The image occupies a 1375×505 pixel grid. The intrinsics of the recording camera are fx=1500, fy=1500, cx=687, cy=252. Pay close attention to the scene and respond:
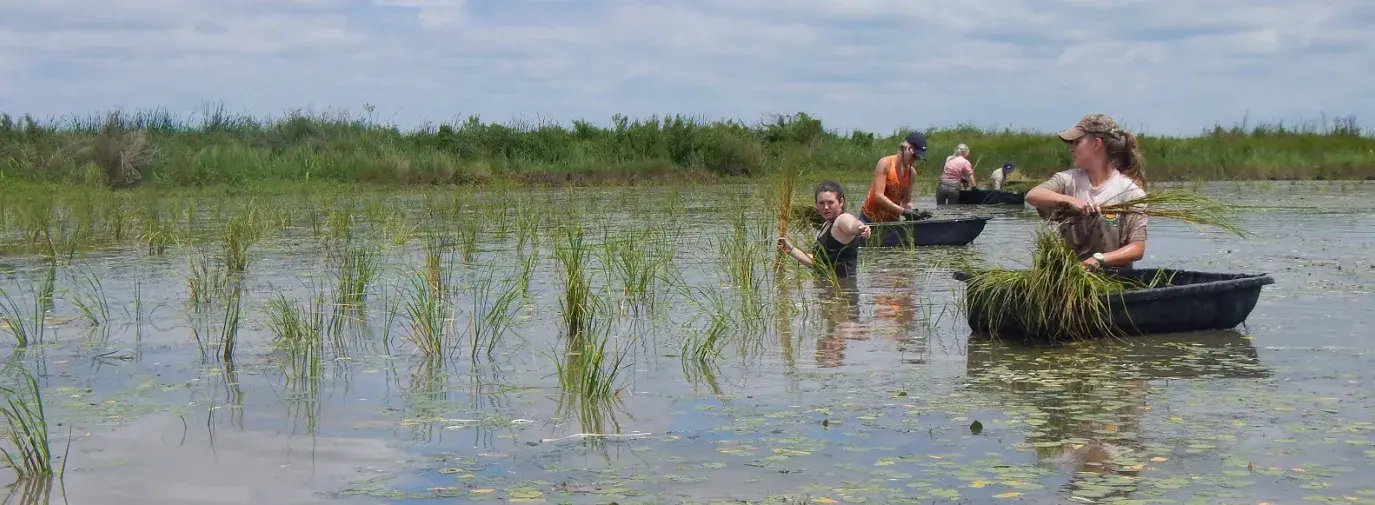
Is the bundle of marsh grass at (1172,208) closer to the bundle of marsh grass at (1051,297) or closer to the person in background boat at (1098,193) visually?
the person in background boat at (1098,193)

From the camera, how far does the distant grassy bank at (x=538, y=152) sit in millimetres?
28250

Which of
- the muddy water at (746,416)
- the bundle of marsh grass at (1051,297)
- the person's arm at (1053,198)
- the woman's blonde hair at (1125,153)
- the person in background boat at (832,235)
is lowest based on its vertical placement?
the muddy water at (746,416)

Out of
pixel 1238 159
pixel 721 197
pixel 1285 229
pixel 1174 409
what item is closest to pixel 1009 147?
pixel 1238 159

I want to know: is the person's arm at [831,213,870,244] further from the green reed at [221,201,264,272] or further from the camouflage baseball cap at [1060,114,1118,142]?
the green reed at [221,201,264,272]

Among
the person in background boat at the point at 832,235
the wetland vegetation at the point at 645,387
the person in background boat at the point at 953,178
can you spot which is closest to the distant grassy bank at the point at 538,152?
the person in background boat at the point at 953,178

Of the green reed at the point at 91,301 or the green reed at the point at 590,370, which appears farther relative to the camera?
the green reed at the point at 91,301

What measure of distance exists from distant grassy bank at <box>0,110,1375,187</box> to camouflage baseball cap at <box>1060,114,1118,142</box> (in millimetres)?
21252

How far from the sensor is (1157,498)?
15.6 feet

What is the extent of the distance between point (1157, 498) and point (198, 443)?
359cm

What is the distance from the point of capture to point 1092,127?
27.0ft

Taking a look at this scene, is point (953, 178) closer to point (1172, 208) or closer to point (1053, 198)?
point (1172, 208)

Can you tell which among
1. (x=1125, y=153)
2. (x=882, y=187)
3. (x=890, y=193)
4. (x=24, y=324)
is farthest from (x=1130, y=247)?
(x=24, y=324)

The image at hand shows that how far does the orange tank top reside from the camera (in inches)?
552

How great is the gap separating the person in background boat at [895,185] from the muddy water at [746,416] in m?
3.84
